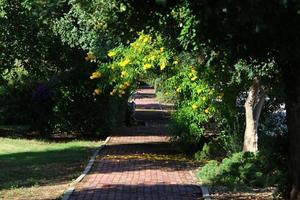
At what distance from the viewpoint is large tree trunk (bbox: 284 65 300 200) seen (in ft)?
23.1

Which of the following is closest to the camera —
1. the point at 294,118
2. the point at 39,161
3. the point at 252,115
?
the point at 294,118

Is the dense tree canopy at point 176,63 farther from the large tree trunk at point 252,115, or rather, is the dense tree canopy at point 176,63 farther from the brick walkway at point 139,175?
the brick walkway at point 139,175

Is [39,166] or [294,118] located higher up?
[294,118]

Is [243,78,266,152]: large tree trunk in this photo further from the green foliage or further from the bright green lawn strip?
the bright green lawn strip

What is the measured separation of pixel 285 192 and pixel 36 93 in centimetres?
→ 1505

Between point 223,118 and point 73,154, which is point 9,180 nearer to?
point 73,154

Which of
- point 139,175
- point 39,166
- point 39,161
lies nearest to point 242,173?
point 139,175

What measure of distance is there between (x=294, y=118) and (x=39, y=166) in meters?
8.93

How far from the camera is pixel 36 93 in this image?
21875 millimetres

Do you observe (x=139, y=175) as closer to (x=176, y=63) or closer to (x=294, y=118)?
(x=176, y=63)

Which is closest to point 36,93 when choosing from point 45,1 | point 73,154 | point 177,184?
point 73,154

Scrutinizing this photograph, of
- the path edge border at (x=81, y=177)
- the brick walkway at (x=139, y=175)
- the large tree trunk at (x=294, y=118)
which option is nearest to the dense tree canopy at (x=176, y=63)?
the large tree trunk at (x=294, y=118)

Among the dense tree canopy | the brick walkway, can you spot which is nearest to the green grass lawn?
the brick walkway

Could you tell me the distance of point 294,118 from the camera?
7172mm
